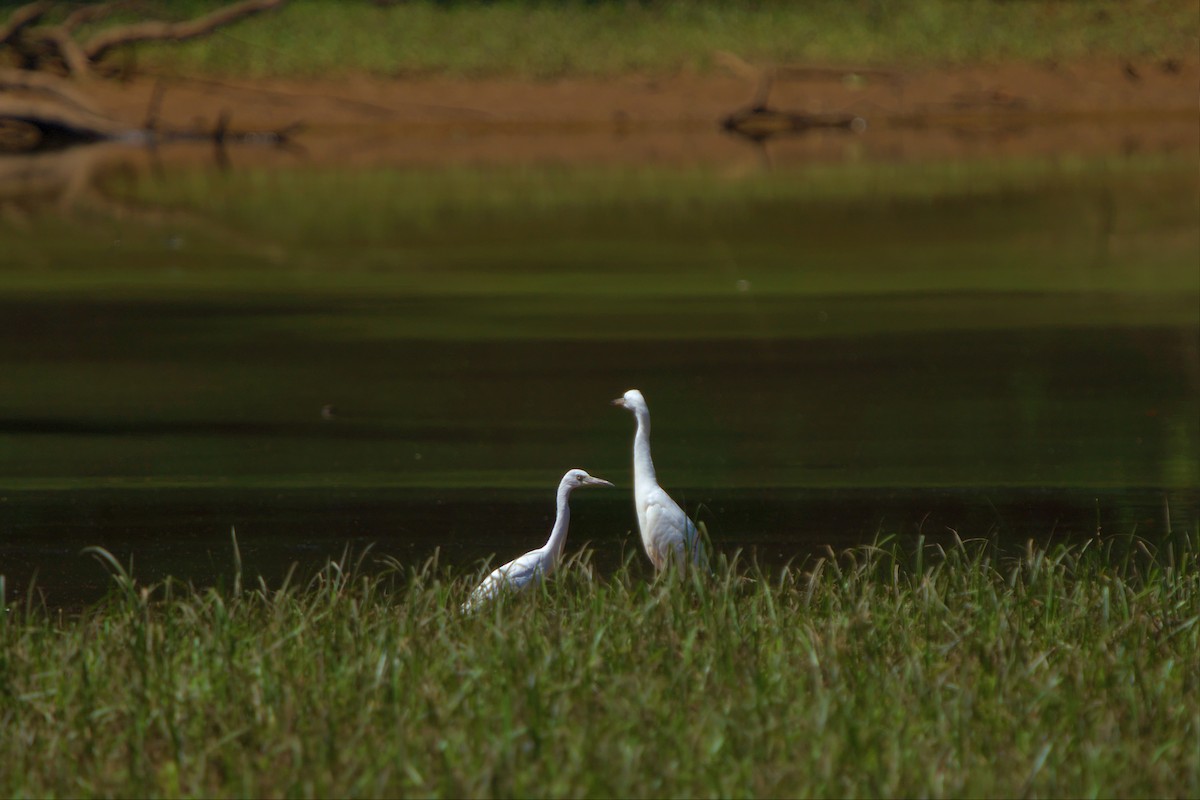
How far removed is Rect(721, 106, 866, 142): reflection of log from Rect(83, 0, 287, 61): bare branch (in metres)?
6.76

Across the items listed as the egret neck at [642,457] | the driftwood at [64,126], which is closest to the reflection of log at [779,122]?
the driftwood at [64,126]

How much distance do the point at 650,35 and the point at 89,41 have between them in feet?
30.2

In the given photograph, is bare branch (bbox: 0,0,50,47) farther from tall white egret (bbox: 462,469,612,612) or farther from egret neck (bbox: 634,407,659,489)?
tall white egret (bbox: 462,469,612,612)

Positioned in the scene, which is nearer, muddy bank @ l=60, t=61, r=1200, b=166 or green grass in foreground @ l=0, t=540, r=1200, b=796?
green grass in foreground @ l=0, t=540, r=1200, b=796

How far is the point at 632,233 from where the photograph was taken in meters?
19.2

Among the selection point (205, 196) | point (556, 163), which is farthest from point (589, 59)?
point (205, 196)

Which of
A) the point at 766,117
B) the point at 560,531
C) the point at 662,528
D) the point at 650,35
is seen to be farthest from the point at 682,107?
the point at 560,531

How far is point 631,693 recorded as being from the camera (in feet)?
16.6

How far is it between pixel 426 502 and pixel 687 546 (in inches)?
88.9

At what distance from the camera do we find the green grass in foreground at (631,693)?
4.66m

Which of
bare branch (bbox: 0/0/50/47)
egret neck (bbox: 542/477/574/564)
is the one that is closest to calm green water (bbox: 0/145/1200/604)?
egret neck (bbox: 542/477/574/564)

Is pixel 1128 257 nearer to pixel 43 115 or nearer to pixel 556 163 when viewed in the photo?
pixel 556 163

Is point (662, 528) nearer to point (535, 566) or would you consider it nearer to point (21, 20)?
point (535, 566)

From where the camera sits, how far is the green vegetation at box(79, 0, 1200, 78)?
33.6 m
